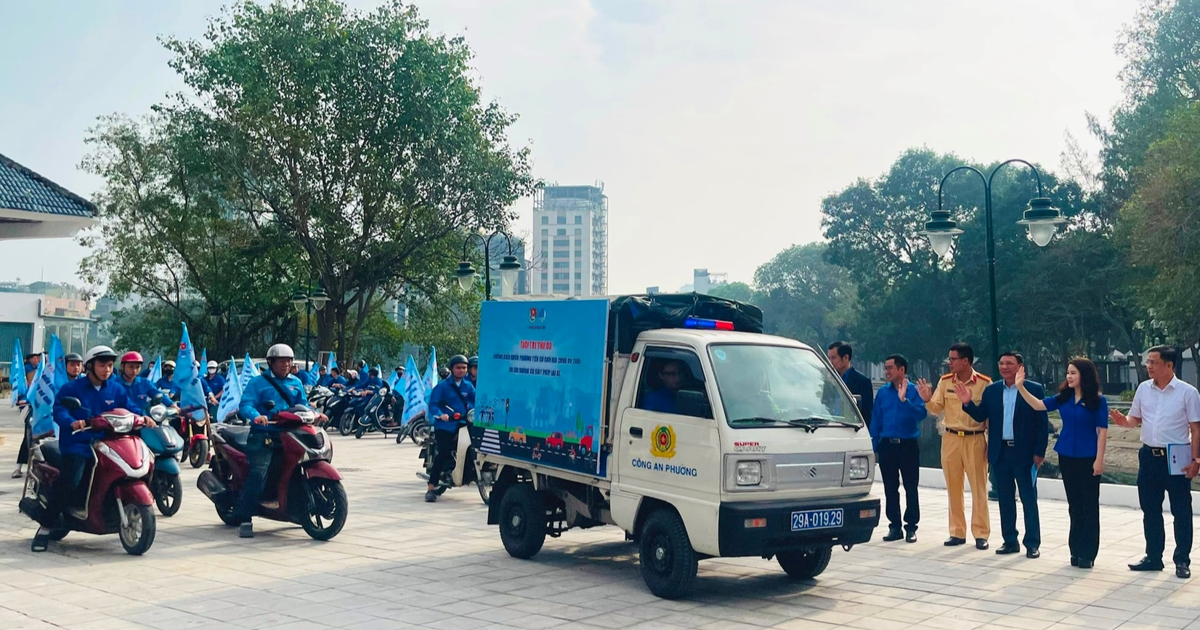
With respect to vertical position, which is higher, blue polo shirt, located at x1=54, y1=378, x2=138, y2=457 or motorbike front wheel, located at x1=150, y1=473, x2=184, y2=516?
blue polo shirt, located at x1=54, y1=378, x2=138, y2=457

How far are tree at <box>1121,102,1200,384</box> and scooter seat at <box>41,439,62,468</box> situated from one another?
98.6 feet

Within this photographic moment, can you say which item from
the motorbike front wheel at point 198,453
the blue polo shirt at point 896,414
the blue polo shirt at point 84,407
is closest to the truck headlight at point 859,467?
the blue polo shirt at point 896,414

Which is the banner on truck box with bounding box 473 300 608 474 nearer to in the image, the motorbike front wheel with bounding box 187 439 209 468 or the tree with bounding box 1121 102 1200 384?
the motorbike front wheel with bounding box 187 439 209 468

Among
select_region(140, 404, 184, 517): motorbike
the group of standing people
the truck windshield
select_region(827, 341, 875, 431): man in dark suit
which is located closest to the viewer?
the truck windshield

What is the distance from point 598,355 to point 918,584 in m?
3.06

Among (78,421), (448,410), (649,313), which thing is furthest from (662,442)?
(448,410)

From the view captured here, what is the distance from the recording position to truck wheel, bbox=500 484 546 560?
9.04 m

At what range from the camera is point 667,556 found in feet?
24.9

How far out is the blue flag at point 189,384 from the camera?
677 inches

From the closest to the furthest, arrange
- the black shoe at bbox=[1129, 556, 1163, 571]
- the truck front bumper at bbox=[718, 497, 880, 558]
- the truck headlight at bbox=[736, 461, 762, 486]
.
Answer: the truck front bumper at bbox=[718, 497, 880, 558] < the truck headlight at bbox=[736, 461, 762, 486] < the black shoe at bbox=[1129, 556, 1163, 571]

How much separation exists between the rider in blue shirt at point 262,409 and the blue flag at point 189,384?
23.0 ft

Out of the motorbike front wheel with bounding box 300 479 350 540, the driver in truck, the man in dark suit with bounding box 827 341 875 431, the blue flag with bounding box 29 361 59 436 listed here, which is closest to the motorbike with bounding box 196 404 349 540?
the motorbike front wheel with bounding box 300 479 350 540

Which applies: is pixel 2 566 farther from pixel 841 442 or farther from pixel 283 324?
pixel 283 324

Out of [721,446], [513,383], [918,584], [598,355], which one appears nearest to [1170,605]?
[918,584]
